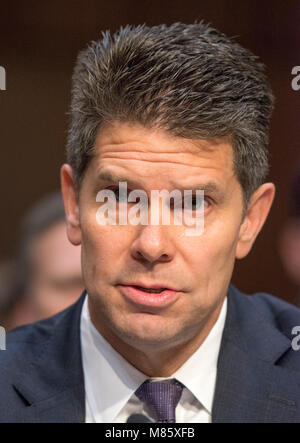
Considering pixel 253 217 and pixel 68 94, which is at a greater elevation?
pixel 68 94

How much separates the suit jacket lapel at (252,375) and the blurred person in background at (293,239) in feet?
2.27

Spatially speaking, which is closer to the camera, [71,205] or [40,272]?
[71,205]

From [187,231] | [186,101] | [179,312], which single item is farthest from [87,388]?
[186,101]

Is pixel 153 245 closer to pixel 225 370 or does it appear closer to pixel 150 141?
pixel 150 141

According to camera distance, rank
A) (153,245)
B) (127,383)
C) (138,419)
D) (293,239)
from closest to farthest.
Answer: (153,245) < (138,419) < (127,383) < (293,239)

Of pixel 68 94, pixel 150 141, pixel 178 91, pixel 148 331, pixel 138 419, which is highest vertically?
pixel 68 94

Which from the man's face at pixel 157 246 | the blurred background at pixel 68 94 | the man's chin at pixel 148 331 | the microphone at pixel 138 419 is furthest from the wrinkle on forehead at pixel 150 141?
the blurred background at pixel 68 94

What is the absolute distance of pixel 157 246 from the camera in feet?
4.53

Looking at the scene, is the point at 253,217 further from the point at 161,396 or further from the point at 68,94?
the point at 68,94

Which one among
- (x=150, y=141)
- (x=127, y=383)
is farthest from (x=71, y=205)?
(x=127, y=383)

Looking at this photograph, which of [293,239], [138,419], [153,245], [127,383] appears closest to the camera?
[153,245]

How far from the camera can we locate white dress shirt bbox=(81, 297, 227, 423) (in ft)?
5.17

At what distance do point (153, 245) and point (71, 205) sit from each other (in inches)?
14.9
